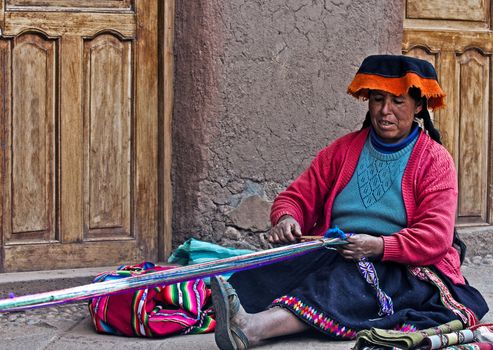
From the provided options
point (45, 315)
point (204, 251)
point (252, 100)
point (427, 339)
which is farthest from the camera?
point (252, 100)

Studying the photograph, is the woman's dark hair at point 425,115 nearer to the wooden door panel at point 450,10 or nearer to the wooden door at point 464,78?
the wooden door at point 464,78

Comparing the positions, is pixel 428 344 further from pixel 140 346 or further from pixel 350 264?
pixel 140 346

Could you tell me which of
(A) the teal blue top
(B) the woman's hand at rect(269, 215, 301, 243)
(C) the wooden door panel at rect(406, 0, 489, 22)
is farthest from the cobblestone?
(C) the wooden door panel at rect(406, 0, 489, 22)

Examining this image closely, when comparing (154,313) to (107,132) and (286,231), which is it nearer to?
(286,231)

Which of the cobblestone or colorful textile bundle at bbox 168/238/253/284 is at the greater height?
colorful textile bundle at bbox 168/238/253/284

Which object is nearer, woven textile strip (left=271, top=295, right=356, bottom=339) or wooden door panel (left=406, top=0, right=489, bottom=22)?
woven textile strip (left=271, top=295, right=356, bottom=339)

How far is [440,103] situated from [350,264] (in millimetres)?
803

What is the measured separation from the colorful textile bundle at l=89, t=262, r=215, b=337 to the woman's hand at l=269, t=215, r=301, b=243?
428 millimetres

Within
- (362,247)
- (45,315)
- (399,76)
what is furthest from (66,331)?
(399,76)

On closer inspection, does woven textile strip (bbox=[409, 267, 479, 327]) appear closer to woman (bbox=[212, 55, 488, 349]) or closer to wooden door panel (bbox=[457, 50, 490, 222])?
woman (bbox=[212, 55, 488, 349])

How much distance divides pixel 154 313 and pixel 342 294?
79 centimetres

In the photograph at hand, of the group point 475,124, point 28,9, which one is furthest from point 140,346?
point 475,124

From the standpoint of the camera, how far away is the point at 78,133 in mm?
5273

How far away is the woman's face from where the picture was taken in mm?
4363
